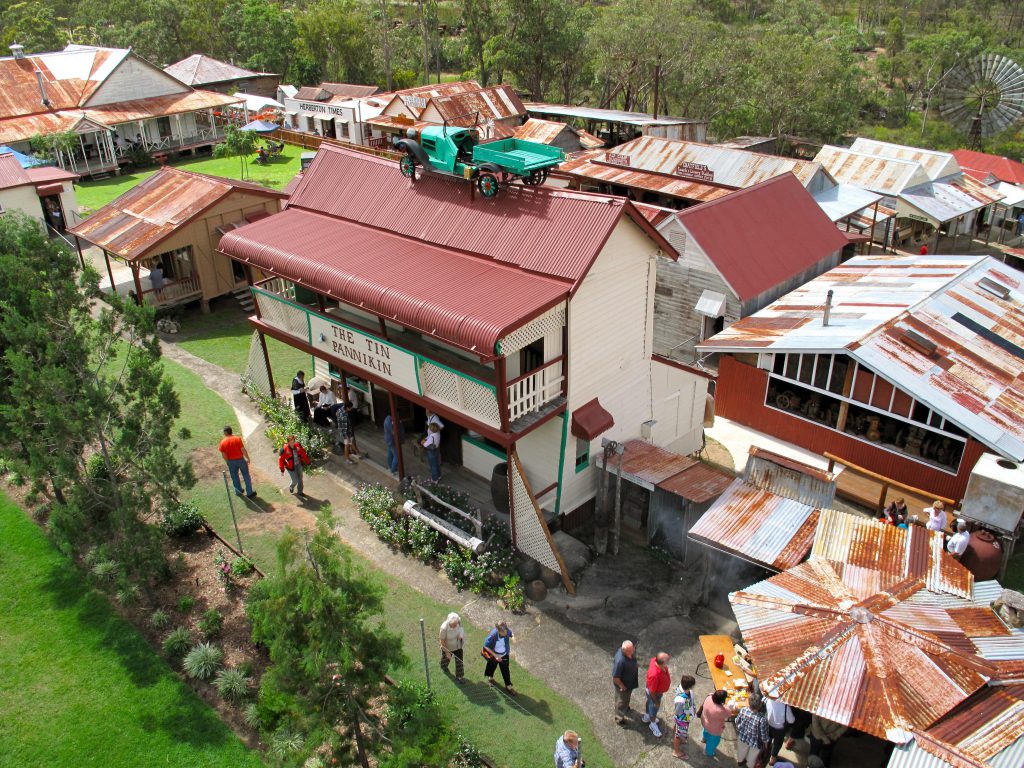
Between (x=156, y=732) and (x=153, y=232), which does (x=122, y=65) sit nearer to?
(x=153, y=232)

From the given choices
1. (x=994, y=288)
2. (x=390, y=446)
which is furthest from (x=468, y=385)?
(x=994, y=288)

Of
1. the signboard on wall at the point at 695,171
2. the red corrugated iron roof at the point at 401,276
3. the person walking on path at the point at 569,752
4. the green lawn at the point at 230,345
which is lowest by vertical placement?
the green lawn at the point at 230,345

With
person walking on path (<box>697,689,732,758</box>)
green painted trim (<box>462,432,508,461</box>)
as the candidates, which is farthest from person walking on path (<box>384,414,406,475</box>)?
person walking on path (<box>697,689,732,758</box>)

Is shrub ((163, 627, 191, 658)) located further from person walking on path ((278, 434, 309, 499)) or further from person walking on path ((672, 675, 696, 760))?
person walking on path ((672, 675, 696, 760))

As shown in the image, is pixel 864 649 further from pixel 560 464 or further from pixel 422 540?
pixel 422 540

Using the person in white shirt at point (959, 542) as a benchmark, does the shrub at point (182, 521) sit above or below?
below

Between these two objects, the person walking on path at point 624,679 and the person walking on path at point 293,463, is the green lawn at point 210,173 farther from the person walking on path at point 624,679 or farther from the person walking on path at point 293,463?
the person walking on path at point 624,679

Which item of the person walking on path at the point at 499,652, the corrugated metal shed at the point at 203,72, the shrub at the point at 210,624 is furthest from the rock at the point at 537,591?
the corrugated metal shed at the point at 203,72
